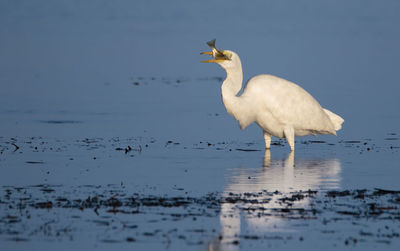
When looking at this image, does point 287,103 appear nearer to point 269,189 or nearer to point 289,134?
point 289,134

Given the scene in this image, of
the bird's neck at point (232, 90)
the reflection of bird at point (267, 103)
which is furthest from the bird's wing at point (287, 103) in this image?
the bird's neck at point (232, 90)

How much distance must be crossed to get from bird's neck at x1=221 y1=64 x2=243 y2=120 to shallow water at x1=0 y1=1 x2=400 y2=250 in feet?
2.61

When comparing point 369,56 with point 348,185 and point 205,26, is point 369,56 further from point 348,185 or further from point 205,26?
point 348,185

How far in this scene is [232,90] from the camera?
1741 cm

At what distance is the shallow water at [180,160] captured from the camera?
10273mm

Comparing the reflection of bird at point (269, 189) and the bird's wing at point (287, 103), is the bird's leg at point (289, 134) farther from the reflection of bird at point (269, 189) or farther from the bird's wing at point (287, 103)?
the reflection of bird at point (269, 189)

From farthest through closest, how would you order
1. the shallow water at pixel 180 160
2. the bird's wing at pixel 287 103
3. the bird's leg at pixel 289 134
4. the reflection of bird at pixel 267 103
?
Result: the bird's leg at pixel 289 134, the bird's wing at pixel 287 103, the reflection of bird at pixel 267 103, the shallow water at pixel 180 160

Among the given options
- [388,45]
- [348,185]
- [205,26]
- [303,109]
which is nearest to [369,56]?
[388,45]

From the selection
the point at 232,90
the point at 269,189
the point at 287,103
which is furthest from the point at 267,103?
the point at 269,189

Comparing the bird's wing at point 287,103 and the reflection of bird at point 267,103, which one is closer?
the reflection of bird at point 267,103

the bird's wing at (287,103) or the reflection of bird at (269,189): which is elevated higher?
the bird's wing at (287,103)

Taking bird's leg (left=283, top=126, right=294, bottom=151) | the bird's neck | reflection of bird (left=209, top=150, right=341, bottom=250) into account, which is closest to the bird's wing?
bird's leg (left=283, top=126, right=294, bottom=151)

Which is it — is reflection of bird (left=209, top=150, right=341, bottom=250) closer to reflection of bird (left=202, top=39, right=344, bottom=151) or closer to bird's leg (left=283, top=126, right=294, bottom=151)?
bird's leg (left=283, top=126, right=294, bottom=151)

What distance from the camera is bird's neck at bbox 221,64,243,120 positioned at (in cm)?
1714
